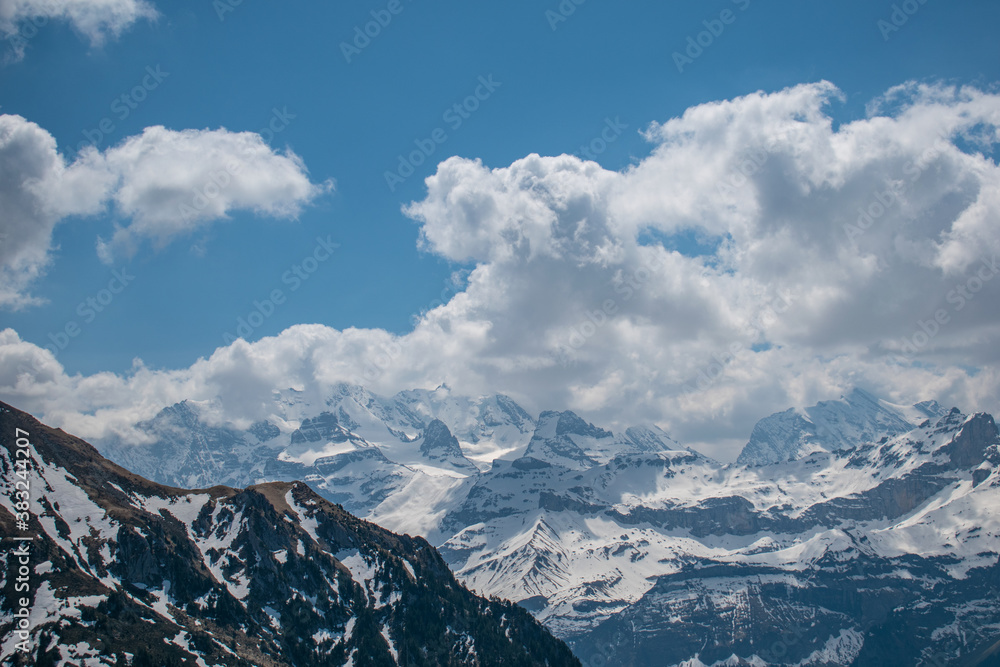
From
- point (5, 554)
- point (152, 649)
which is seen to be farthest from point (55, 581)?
point (152, 649)

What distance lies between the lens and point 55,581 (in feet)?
656

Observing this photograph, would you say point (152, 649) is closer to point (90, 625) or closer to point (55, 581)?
point (90, 625)

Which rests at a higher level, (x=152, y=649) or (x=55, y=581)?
(x=55, y=581)

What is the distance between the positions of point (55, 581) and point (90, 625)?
50.8ft

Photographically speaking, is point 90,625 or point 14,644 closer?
point 14,644

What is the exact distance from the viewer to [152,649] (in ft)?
648

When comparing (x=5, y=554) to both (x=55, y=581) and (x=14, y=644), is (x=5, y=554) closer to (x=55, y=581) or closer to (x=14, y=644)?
(x=55, y=581)

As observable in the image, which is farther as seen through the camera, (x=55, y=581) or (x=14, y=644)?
(x=55, y=581)

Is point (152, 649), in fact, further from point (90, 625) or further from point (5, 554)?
point (5, 554)

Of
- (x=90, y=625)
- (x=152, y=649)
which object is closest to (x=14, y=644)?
(x=90, y=625)

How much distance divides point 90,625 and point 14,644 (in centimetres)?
1788

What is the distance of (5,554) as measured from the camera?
7717 inches

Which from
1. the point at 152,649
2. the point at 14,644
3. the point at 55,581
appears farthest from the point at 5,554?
the point at 152,649

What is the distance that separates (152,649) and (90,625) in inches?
603
